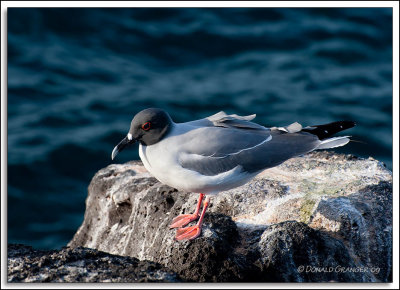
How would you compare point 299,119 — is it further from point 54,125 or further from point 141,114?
point 141,114

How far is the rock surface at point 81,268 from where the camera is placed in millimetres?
5688

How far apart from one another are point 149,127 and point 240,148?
40.2 inches

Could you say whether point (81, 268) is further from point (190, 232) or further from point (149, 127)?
point (149, 127)

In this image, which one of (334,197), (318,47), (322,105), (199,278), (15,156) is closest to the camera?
(199,278)

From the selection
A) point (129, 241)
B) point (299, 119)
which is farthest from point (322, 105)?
point (129, 241)

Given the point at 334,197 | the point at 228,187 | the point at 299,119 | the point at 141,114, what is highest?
the point at 141,114

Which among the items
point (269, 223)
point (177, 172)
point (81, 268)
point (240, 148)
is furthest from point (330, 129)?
point (81, 268)

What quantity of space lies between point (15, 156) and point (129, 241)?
567 cm

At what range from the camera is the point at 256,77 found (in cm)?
1349

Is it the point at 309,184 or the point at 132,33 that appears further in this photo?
the point at 132,33

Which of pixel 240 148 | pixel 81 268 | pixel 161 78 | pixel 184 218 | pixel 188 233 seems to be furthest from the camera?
pixel 161 78

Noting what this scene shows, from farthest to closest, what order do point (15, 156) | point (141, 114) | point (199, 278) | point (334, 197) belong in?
point (15, 156) → point (334, 197) → point (141, 114) → point (199, 278)

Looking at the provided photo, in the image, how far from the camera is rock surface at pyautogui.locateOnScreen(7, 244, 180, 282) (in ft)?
18.7

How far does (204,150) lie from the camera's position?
6.27 m
